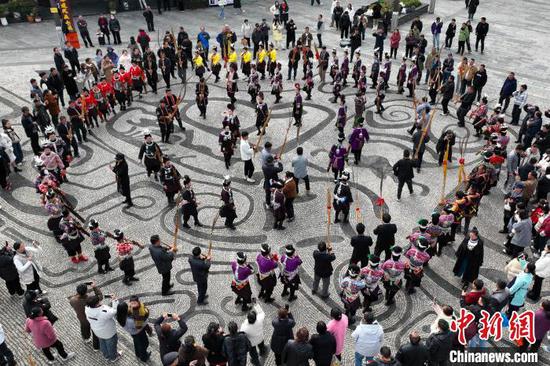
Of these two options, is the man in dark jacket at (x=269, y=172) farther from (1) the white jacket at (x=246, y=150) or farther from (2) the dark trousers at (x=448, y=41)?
(2) the dark trousers at (x=448, y=41)

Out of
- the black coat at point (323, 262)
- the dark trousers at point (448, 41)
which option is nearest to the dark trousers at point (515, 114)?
the dark trousers at point (448, 41)

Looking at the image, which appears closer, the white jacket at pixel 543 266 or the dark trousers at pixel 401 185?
the white jacket at pixel 543 266

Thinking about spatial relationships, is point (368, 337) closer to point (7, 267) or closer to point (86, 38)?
point (7, 267)

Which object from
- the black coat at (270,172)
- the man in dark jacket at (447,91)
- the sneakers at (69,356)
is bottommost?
the sneakers at (69,356)

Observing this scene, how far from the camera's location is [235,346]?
895cm

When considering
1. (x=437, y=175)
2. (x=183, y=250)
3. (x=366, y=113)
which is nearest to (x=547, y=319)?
(x=437, y=175)

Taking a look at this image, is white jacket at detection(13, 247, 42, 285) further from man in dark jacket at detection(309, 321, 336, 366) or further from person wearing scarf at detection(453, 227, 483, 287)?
person wearing scarf at detection(453, 227, 483, 287)

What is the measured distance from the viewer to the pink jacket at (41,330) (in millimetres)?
9430

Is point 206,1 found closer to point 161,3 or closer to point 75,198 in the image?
point 161,3

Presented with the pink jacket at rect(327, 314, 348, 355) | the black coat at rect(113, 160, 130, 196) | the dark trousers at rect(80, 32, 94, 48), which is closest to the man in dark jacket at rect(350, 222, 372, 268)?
the pink jacket at rect(327, 314, 348, 355)

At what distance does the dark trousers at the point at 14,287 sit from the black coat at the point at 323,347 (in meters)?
7.17

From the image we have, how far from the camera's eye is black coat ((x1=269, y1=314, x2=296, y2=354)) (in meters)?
9.33

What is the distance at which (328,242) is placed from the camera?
1324 centimetres

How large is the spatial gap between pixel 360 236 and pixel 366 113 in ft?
32.5
